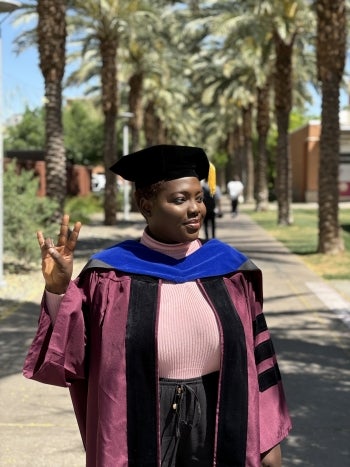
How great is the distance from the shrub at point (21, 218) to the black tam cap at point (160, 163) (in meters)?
11.1

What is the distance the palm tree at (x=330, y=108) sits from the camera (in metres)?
15.4

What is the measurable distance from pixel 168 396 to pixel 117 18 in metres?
24.3

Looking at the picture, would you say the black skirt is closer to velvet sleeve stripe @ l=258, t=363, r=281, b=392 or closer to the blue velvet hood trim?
velvet sleeve stripe @ l=258, t=363, r=281, b=392

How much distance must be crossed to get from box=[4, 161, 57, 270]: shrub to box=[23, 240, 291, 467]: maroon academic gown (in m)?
11.1

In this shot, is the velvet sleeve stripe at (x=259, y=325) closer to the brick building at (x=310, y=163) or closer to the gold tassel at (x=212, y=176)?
the gold tassel at (x=212, y=176)

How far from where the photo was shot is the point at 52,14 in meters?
16.6

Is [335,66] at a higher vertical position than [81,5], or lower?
lower

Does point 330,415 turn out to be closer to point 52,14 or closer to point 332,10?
point 332,10

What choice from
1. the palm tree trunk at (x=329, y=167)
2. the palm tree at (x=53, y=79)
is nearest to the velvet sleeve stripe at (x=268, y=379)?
the palm tree trunk at (x=329, y=167)

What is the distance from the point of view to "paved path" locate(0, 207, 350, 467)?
16.1ft

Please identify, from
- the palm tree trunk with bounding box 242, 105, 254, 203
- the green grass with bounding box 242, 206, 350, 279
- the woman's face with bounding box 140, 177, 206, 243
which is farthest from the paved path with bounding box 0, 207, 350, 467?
the palm tree trunk with bounding box 242, 105, 254, 203

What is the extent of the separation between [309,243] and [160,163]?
16.9m

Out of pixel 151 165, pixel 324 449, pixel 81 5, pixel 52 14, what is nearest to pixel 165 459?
pixel 151 165

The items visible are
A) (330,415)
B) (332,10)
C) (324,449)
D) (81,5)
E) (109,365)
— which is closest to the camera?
(109,365)
